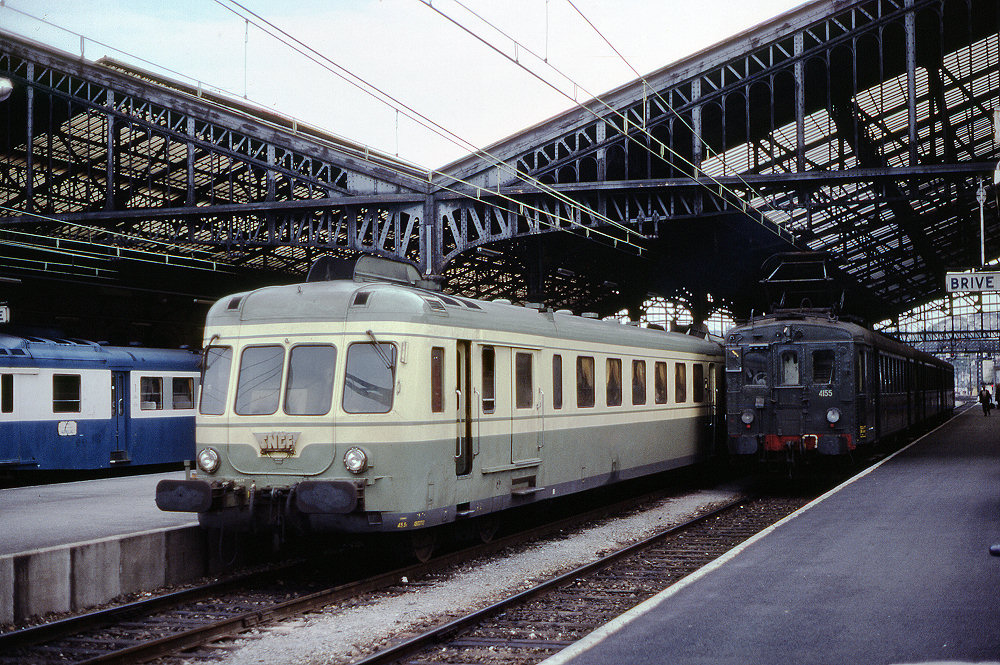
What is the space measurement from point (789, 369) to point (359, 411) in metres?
10.5

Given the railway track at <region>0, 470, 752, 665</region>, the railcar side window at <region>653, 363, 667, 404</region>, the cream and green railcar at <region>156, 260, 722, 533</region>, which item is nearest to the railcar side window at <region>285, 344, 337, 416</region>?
the cream and green railcar at <region>156, 260, 722, 533</region>

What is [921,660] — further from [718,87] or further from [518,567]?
[718,87]

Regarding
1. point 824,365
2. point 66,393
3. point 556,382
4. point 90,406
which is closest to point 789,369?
point 824,365

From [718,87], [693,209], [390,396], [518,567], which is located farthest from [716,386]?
[390,396]

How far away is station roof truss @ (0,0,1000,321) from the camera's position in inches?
947

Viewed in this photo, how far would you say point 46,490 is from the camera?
49.5 ft

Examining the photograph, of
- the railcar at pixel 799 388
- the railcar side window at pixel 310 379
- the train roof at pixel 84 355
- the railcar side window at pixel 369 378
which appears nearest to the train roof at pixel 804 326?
the railcar at pixel 799 388

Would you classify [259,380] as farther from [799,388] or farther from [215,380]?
[799,388]

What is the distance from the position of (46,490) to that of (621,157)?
59.7ft

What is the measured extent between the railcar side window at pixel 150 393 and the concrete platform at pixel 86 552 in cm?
748

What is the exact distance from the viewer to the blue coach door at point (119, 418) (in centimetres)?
1995

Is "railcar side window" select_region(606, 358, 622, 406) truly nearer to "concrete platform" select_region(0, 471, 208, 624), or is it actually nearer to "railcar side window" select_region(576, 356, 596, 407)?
"railcar side window" select_region(576, 356, 596, 407)

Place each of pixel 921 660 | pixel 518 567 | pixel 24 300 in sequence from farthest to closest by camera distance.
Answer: pixel 24 300
pixel 518 567
pixel 921 660

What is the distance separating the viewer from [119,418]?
20141 millimetres
